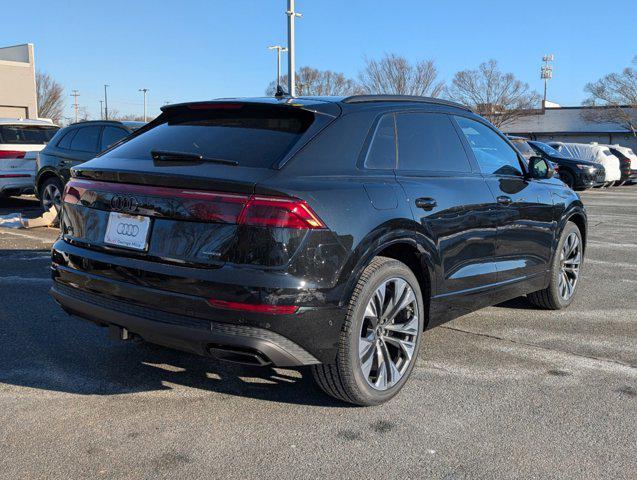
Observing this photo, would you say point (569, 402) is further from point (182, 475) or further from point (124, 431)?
point (124, 431)

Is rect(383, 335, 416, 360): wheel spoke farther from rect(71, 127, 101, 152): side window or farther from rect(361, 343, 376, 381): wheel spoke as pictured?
rect(71, 127, 101, 152): side window

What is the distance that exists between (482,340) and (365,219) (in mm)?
1984

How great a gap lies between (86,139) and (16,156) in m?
3.09

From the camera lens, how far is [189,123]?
3.95 m

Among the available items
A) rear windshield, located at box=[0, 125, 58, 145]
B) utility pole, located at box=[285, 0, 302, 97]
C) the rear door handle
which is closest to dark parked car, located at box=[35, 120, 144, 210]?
rear windshield, located at box=[0, 125, 58, 145]

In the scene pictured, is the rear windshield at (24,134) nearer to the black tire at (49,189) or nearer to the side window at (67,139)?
the black tire at (49,189)

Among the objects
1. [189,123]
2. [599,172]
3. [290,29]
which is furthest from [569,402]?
[599,172]

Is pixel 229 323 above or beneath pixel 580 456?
above

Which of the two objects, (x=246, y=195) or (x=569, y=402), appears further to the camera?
(x=569, y=402)

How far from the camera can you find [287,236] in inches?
123

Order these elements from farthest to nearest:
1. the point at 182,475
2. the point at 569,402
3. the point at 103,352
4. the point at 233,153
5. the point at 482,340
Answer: the point at 482,340, the point at 103,352, the point at 569,402, the point at 233,153, the point at 182,475

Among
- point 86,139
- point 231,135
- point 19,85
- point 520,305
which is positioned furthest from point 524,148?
point 19,85

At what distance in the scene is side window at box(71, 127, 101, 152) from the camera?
1012 cm

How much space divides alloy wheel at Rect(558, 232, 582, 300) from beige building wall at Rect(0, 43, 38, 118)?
38.8 metres
